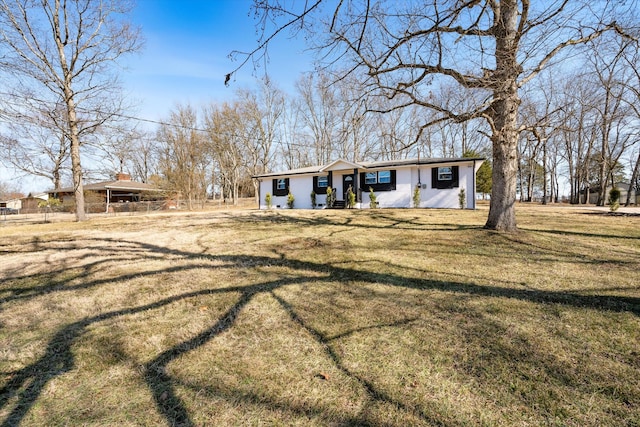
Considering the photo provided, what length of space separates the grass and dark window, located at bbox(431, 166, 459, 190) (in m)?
11.7

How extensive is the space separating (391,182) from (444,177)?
316 cm

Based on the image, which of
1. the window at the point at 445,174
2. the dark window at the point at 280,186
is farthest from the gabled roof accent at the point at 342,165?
→ the window at the point at 445,174

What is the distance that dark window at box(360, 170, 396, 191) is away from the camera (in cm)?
1825

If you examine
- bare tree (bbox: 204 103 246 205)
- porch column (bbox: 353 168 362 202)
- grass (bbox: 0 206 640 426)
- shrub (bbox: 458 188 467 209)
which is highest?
bare tree (bbox: 204 103 246 205)

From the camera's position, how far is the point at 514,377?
6.65 feet

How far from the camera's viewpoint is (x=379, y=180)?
18.7 metres

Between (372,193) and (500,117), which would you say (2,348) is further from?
(372,193)

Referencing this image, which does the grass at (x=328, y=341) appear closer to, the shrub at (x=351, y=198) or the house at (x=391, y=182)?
the house at (x=391, y=182)

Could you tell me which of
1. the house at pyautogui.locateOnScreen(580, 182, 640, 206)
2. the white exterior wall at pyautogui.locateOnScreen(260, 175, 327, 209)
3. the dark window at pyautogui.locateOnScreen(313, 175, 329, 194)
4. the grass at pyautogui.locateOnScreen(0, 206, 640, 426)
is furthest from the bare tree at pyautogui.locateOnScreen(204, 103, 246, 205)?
the house at pyautogui.locateOnScreen(580, 182, 640, 206)

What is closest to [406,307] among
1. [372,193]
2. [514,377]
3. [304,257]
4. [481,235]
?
[514,377]

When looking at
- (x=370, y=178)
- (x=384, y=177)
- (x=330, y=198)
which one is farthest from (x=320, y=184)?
(x=384, y=177)

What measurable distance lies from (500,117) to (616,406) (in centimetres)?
658

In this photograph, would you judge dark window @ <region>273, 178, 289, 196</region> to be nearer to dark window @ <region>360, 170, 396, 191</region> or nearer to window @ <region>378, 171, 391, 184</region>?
dark window @ <region>360, 170, 396, 191</region>

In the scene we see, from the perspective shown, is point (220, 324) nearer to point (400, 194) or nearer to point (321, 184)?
point (400, 194)
